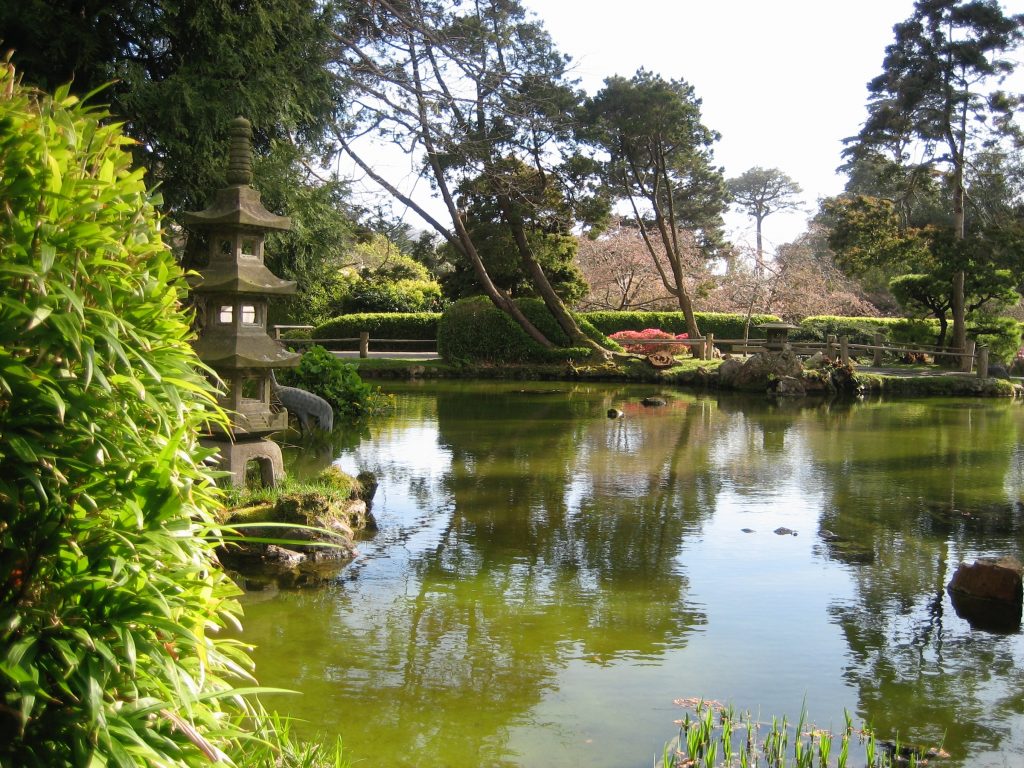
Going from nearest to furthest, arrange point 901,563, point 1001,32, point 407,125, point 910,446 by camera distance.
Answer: point 901,563 < point 910,446 < point 407,125 < point 1001,32

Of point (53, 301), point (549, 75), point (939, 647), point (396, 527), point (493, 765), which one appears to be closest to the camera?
point (53, 301)

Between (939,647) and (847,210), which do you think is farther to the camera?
(847,210)

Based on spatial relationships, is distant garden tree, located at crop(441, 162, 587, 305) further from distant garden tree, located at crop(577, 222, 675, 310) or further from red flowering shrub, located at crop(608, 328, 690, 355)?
distant garden tree, located at crop(577, 222, 675, 310)

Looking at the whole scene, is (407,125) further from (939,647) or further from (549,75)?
(939,647)

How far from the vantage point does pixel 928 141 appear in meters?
22.4

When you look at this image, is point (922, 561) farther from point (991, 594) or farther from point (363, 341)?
point (363, 341)

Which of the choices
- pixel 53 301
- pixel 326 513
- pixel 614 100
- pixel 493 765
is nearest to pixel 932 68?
pixel 614 100

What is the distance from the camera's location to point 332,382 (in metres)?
13.1

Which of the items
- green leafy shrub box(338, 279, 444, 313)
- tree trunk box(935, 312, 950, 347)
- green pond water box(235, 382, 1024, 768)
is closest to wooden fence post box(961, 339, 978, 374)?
tree trunk box(935, 312, 950, 347)

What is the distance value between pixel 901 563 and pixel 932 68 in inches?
748

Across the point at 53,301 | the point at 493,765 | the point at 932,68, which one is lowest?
the point at 493,765

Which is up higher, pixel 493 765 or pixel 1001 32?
pixel 1001 32

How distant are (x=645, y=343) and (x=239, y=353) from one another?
59.9ft

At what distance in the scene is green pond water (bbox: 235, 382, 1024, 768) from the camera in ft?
12.2
